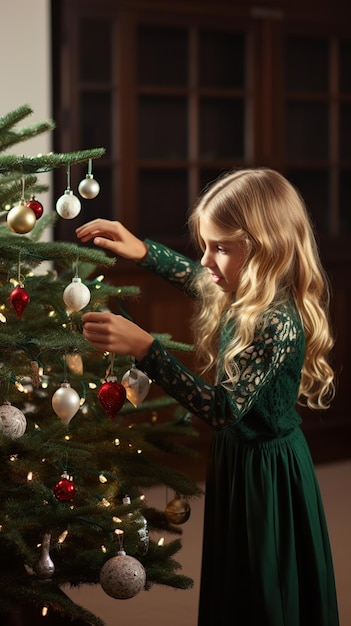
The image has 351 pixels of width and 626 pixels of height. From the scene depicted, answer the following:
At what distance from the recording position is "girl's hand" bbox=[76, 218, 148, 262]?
177cm

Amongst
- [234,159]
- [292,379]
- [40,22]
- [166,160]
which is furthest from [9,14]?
[292,379]

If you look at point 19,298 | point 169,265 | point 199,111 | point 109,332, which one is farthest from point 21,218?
point 199,111

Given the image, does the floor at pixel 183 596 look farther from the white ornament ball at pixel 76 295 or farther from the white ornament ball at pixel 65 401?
the white ornament ball at pixel 76 295

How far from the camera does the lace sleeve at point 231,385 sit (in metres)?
1.51

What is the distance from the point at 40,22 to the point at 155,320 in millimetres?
1257

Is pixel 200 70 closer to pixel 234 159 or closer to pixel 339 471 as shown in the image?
pixel 234 159

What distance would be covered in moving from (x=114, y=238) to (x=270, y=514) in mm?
618

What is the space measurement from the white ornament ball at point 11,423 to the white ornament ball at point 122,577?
0.91ft

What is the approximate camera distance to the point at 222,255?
170cm

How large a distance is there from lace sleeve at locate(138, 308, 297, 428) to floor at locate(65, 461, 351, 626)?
1.07 meters

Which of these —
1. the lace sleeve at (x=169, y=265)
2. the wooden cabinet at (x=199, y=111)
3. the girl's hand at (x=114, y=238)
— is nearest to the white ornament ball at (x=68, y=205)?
the girl's hand at (x=114, y=238)

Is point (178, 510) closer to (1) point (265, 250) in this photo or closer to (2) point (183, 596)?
(1) point (265, 250)

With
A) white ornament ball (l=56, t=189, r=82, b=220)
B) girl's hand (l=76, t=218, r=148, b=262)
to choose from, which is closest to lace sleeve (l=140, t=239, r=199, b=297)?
Result: girl's hand (l=76, t=218, r=148, b=262)

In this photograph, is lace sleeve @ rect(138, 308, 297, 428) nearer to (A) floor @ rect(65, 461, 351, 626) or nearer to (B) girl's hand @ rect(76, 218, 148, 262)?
(B) girl's hand @ rect(76, 218, 148, 262)
